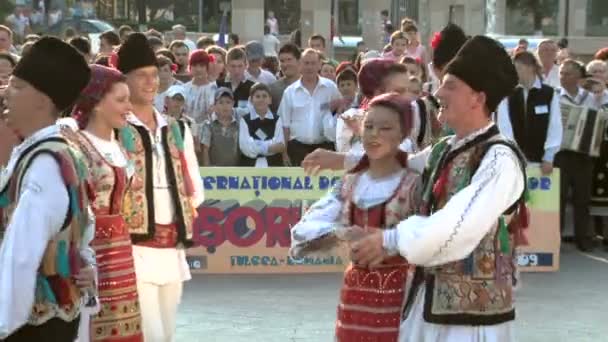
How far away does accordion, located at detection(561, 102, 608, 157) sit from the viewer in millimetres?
12406

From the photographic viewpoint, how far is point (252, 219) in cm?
1134

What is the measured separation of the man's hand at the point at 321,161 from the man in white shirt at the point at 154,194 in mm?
1250

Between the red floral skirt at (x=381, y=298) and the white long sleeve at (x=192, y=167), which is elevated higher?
the white long sleeve at (x=192, y=167)

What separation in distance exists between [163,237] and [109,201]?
2.22ft

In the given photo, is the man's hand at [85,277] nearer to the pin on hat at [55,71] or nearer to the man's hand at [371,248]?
the pin on hat at [55,71]

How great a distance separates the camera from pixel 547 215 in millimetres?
11594

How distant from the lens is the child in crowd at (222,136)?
39.8 feet

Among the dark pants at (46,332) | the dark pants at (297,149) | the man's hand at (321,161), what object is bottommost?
the dark pants at (297,149)

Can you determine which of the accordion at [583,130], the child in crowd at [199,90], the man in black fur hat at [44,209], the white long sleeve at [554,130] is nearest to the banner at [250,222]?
the child in crowd at [199,90]

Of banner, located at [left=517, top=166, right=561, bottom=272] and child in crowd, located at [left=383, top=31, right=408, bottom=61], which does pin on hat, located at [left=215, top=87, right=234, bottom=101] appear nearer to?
banner, located at [left=517, top=166, right=561, bottom=272]

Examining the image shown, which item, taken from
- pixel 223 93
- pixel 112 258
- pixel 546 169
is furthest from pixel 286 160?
pixel 112 258

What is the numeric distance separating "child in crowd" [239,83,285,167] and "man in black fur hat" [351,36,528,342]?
278 inches

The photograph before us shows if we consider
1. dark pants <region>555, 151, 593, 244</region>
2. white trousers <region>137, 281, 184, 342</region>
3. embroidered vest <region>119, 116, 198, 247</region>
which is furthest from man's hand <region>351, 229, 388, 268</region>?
dark pants <region>555, 151, 593, 244</region>

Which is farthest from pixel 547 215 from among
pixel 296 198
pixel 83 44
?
pixel 83 44
